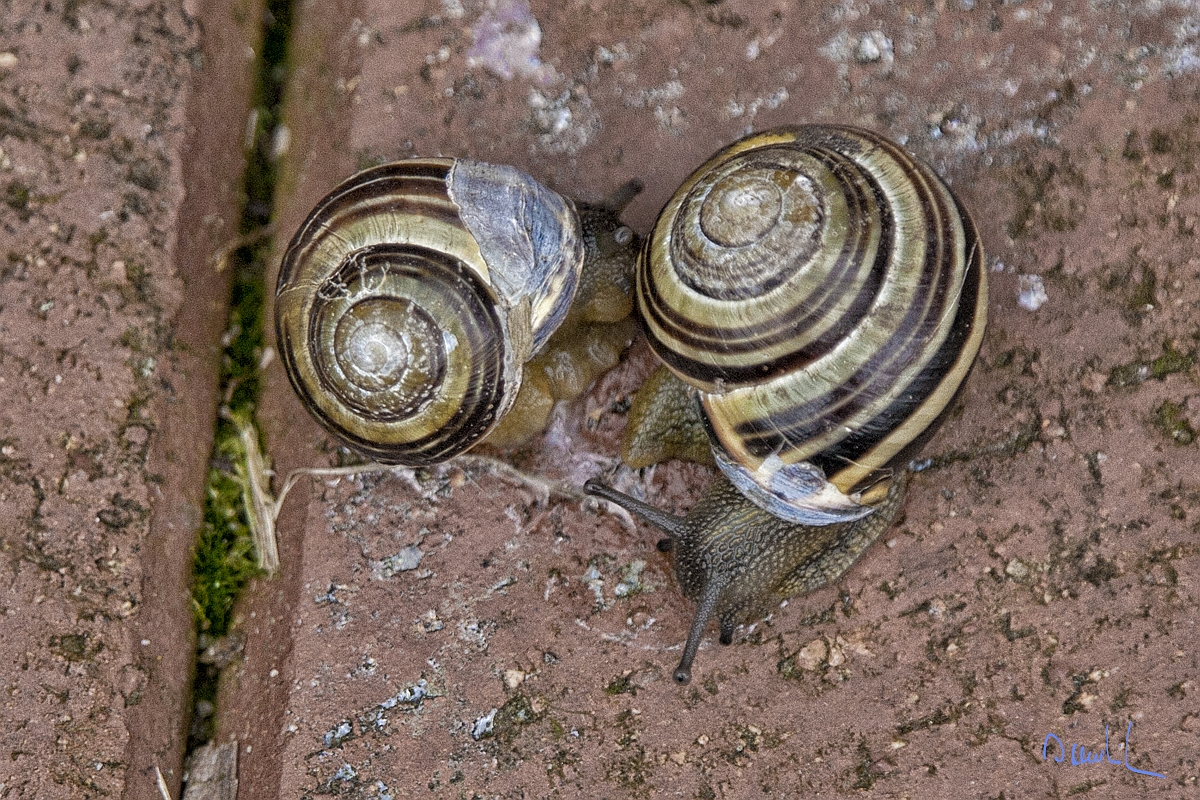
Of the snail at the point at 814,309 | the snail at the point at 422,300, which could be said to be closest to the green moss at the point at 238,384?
the snail at the point at 422,300

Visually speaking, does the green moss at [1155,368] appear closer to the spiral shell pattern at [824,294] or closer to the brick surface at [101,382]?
the spiral shell pattern at [824,294]

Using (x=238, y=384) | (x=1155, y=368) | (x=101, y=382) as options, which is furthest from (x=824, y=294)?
(x=101, y=382)

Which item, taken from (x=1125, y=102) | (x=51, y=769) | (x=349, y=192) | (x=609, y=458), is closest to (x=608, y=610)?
(x=609, y=458)

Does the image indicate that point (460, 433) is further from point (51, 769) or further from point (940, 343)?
point (51, 769)

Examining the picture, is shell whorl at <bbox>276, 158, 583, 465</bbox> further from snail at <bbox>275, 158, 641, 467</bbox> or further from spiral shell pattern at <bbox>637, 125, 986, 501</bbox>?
spiral shell pattern at <bbox>637, 125, 986, 501</bbox>
